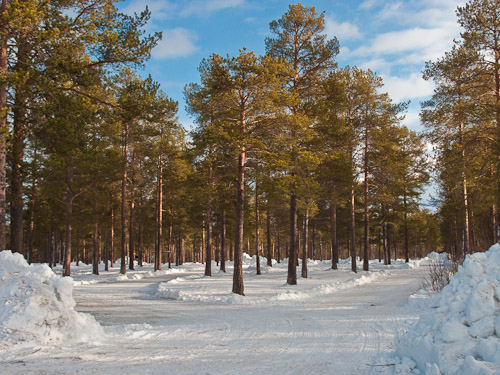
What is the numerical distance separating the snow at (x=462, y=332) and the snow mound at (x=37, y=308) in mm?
5480

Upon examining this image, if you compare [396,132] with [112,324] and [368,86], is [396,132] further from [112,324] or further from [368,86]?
[112,324]

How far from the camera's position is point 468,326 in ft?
15.3

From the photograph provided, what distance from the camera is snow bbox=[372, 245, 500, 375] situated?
4176mm

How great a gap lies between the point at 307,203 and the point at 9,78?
15.2m

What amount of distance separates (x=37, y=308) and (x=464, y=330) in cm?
691

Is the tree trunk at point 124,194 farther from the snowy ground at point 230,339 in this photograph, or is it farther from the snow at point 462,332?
the snow at point 462,332

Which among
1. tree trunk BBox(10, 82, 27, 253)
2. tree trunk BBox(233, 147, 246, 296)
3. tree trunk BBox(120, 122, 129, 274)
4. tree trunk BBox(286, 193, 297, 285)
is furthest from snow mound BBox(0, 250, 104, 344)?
tree trunk BBox(120, 122, 129, 274)

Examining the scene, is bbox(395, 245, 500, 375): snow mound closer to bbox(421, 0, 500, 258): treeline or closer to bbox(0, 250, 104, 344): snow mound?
bbox(0, 250, 104, 344): snow mound

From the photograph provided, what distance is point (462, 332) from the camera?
177 inches

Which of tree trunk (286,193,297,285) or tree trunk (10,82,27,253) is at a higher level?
tree trunk (10,82,27,253)

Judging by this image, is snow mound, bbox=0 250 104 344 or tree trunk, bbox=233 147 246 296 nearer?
snow mound, bbox=0 250 104 344

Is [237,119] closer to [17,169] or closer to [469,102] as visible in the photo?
[17,169]

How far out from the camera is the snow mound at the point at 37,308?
6.56 metres

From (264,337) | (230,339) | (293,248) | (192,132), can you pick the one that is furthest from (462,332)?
(192,132)
